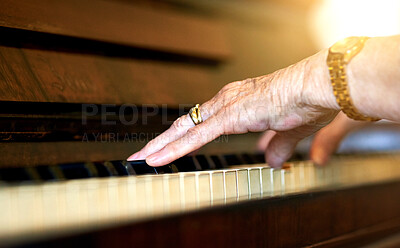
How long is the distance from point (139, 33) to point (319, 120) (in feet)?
2.03

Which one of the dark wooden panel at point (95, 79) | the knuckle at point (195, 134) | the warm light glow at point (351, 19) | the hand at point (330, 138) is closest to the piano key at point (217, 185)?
the knuckle at point (195, 134)

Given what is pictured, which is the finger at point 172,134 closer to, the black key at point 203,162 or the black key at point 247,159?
the black key at point 203,162

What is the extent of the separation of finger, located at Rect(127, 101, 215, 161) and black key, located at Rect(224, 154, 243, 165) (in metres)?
0.17

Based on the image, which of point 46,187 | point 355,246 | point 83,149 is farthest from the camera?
point 355,246

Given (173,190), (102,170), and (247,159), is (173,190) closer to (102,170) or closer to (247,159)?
(102,170)

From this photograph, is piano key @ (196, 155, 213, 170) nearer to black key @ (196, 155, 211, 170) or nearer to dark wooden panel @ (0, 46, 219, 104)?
black key @ (196, 155, 211, 170)

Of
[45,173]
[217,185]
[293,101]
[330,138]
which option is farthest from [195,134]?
[330,138]

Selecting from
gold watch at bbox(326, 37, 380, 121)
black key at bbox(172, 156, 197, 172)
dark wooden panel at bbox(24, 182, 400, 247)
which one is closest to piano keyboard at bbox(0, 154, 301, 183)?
black key at bbox(172, 156, 197, 172)

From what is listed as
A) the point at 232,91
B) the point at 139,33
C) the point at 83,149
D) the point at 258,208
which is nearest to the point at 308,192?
the point at 258,208

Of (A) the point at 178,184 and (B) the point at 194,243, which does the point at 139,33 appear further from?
(B) the point at 194,243

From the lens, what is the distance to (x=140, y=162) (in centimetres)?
96

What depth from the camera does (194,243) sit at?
2.35ft

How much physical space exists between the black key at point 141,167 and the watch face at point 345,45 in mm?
475

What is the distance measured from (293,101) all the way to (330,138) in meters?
0.53
